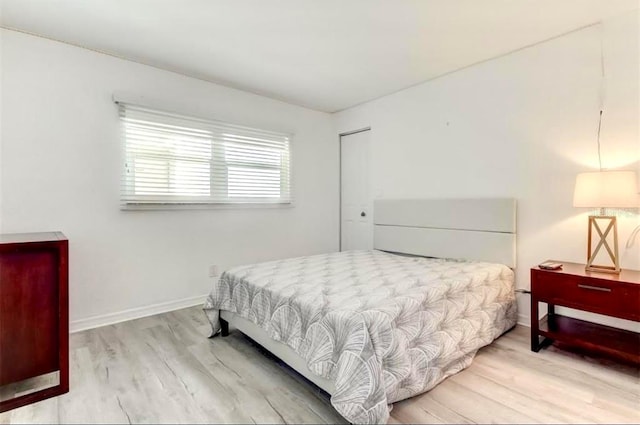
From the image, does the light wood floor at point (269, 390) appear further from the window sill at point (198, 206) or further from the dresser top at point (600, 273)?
the window sill at point (198, 206)

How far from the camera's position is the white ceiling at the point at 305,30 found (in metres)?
2.18

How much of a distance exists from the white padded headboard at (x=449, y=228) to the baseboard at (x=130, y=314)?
7.26 ft

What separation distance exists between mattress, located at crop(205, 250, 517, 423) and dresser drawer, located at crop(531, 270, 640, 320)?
34cm

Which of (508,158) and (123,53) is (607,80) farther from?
(123,53)

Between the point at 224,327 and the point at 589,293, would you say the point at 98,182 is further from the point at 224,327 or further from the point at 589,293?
the point at 589,293

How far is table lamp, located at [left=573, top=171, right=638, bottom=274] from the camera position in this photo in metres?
2.04

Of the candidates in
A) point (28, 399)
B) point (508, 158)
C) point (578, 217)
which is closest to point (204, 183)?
point (28, 399)

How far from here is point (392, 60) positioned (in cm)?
297

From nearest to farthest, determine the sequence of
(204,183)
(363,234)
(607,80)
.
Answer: (607,80) < (204,183) < (363,234)

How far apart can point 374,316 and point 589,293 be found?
1547 millimetres

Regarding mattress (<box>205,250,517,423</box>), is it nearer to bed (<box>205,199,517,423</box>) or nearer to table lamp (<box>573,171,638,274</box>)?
bed (<box>205,199,517,423</box>)

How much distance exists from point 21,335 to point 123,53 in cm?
235

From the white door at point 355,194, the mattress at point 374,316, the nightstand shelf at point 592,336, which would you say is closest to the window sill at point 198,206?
the white door at point 355,194

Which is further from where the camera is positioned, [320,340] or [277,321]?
[277,321]
